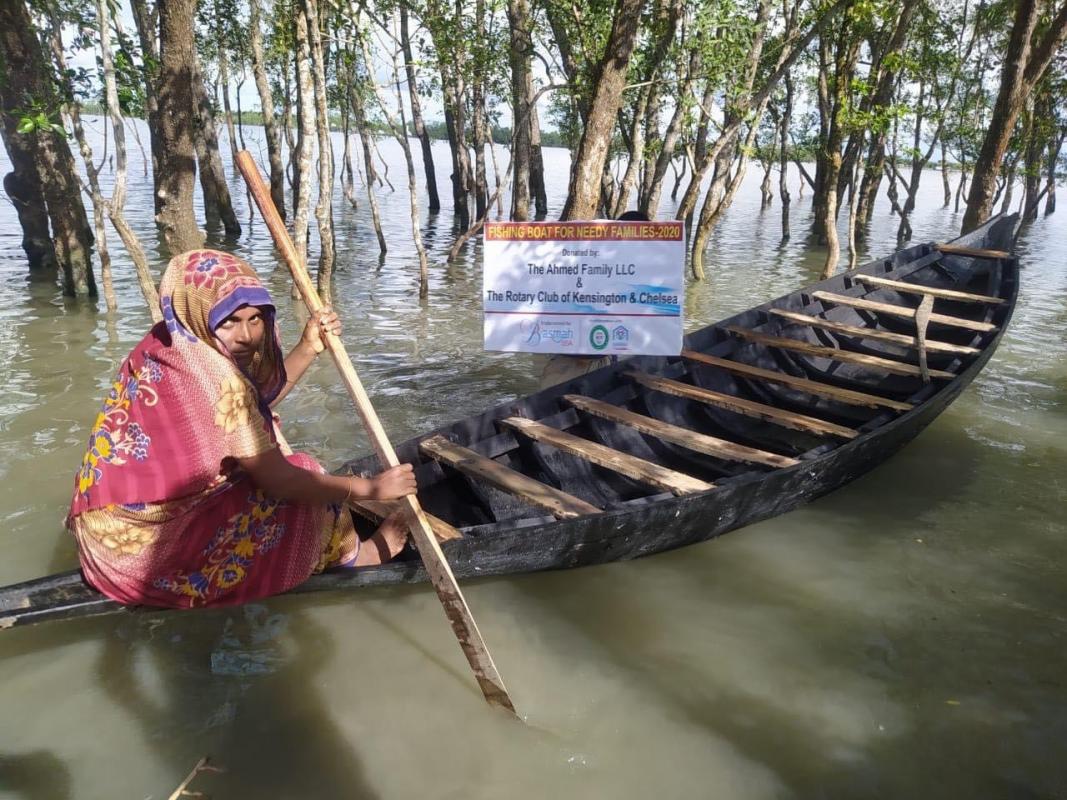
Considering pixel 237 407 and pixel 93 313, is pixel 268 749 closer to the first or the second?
pixel 237 407

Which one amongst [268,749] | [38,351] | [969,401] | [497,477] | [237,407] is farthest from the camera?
[38,351]

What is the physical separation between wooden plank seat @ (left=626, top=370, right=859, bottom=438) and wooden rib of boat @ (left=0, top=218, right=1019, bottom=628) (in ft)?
0.04

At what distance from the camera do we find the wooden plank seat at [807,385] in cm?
474

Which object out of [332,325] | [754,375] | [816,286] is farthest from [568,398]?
[816,286]

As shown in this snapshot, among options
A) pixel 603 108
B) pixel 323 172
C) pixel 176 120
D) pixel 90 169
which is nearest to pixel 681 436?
pixel 603 108

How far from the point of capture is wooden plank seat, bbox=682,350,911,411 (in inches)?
187

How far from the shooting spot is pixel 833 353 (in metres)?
5.58

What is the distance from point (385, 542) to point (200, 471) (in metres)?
0.99

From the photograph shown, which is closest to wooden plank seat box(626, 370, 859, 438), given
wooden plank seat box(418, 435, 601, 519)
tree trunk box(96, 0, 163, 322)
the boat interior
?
the boat interior

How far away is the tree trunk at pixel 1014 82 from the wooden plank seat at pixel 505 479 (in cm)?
929

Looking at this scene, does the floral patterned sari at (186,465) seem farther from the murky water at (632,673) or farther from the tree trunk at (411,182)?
the tree trunk at (411,182)

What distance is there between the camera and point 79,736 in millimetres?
2668

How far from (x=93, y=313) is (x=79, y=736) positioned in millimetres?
7472

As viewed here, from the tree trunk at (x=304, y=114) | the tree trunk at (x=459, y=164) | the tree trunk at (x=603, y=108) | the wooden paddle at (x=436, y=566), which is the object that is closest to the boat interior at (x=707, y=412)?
the wooden paddle at (x=436, y=566)
